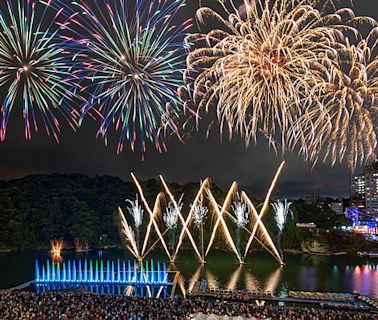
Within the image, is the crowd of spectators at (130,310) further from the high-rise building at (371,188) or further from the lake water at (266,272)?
the high-rise building at (371,188)

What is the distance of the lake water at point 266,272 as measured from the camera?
33.3 metres

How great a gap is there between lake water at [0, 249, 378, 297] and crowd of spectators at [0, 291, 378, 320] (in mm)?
8277

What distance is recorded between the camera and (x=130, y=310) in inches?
841

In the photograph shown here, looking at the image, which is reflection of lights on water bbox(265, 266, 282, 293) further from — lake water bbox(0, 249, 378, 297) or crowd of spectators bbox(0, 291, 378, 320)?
crowd of spectators bbox(0, 291, 378, 320)

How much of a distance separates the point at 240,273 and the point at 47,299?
1952cm

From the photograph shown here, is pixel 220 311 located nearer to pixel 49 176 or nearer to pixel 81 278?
pixel 81 278

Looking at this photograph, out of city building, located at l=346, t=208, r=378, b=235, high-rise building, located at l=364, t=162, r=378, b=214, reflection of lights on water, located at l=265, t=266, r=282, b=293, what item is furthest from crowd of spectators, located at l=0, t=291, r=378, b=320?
high-rise building, located at l=364, t=162, r=378, b=214

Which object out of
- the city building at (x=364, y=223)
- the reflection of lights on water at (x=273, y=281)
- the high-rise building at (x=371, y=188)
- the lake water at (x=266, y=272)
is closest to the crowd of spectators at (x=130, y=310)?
the lake water at (x=266, y=272)

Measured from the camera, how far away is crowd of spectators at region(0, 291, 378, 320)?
2053cm

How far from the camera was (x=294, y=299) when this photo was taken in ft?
91.8

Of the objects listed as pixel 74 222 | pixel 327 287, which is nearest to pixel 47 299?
pixel 327 287

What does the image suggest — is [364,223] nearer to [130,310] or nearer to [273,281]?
[273,281]

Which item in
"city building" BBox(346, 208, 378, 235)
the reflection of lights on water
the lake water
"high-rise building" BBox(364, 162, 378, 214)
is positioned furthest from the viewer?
"high-rise building" BBox(364, 162, 378, 214)

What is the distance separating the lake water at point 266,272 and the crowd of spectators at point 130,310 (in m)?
8.28
